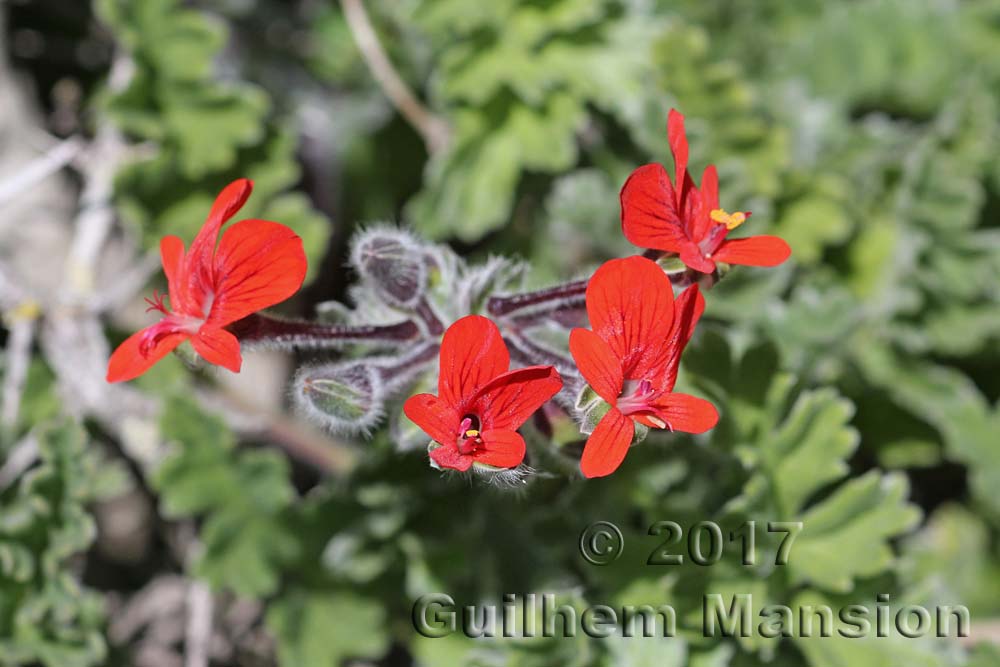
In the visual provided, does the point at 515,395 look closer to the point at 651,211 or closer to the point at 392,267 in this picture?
the point at 651,211

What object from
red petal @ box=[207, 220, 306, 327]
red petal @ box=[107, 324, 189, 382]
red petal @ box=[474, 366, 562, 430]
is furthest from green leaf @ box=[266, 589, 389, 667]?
red petal @ box=[474, 366, 562, 430]

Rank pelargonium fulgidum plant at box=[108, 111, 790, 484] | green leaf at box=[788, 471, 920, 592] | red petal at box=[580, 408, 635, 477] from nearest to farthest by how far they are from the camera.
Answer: red petal at box=[580, 408, 635, 477]
pelargonium fulgidum plant at box=[108, 111, 790, 484]
green leaf at box=[788, 471, 920, 592]

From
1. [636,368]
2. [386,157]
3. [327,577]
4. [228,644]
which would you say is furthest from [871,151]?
[228,644]

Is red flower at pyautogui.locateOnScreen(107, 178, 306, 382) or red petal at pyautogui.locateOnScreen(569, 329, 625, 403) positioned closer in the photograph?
red petal at pyautogui.locateOnScreen(569, 329, 625, 403)

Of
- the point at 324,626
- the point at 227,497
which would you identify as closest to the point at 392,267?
the point at 227,497

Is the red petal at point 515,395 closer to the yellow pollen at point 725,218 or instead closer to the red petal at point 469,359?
the red petal at point 469,359

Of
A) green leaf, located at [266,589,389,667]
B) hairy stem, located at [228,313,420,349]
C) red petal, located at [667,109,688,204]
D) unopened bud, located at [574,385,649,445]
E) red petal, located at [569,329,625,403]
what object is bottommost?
green leaf, located at [266,589,389,667]

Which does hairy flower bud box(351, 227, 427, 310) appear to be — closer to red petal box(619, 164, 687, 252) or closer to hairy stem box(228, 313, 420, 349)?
hairy stem box(228, 313, 420, 349)

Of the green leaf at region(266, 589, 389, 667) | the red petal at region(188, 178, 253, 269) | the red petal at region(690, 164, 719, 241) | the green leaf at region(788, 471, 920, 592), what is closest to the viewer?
the red petal at region(188, 178, 253, 269)

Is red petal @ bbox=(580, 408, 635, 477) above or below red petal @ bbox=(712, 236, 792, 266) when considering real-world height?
below
